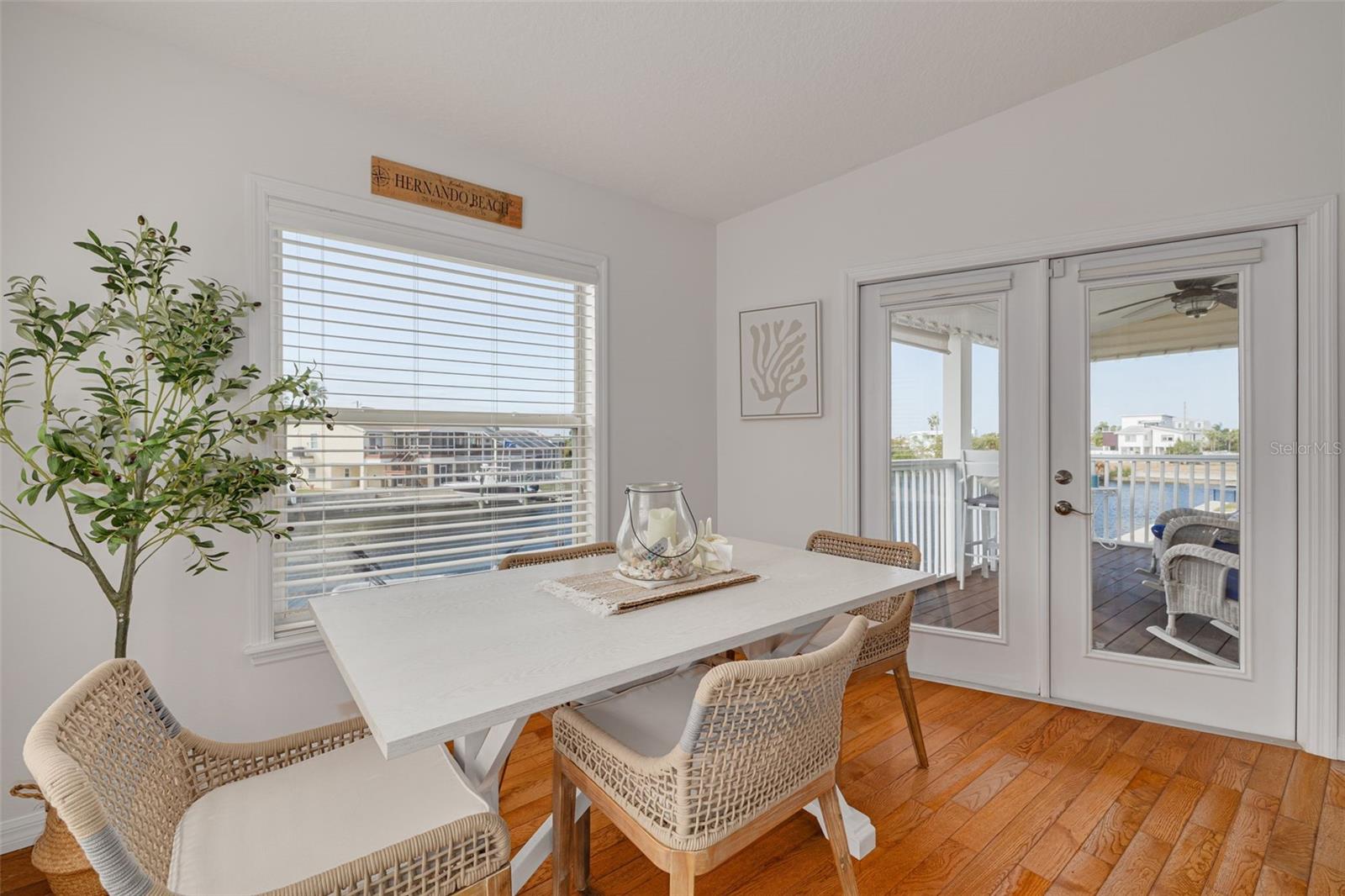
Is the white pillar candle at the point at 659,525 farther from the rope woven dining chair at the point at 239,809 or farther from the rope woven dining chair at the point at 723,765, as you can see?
the rope woven dining chair at the point at 239,809

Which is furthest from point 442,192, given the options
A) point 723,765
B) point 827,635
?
point 723,765

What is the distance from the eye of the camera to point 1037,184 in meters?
2.62

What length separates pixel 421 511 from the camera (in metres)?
2.58

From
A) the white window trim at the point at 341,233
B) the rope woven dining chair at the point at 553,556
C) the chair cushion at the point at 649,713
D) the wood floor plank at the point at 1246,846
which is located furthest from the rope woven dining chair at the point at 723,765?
the white window trim at the point at 341,233

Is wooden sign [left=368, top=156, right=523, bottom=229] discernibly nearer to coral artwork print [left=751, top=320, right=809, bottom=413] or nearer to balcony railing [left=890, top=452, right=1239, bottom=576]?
coral artwork print [left=751, top=320, right=809, bottom=413]

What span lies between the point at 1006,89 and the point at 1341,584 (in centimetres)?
227

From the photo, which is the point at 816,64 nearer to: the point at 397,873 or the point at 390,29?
the point at 390,29

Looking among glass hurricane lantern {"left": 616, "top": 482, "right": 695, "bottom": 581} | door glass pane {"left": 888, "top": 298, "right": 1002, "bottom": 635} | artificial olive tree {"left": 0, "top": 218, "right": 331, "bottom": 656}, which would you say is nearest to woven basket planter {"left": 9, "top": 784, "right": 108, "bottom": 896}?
artificial olive tree {"left": 0, "top": 218, "right": 331, "bottom": 656}

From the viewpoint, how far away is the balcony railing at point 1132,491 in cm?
239

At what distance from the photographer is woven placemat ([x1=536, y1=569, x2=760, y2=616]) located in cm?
150

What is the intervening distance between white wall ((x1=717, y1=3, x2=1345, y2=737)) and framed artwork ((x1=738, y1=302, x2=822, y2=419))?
58 millimetres

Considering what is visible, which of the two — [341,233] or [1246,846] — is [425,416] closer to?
[341,233]

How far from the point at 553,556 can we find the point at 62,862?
4.79 ft

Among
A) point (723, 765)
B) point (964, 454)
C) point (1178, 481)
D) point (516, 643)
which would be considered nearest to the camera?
point (723, 765)
